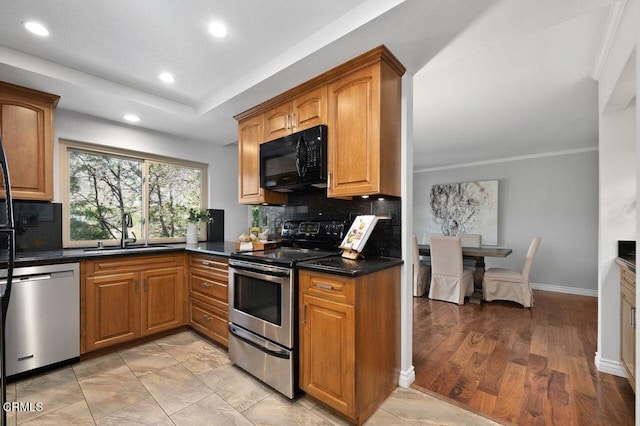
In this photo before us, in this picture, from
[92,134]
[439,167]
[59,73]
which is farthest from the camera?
[439,167]

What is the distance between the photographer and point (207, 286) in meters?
2.83

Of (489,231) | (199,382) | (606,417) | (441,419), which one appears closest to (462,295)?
(489,231)

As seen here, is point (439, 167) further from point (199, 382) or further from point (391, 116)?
point (199, 382)

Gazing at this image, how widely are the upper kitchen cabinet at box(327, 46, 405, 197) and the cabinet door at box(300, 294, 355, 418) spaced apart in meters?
0.82

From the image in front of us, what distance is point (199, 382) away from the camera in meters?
2.15

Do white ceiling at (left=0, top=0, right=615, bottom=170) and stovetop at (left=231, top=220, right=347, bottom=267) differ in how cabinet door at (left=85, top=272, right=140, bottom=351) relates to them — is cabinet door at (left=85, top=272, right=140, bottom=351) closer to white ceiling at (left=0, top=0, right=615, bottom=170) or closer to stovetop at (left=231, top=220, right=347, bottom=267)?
stovetop at (left=231, top=220, right=347, bottom=267)

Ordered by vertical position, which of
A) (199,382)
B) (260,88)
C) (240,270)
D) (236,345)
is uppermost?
(260,88)

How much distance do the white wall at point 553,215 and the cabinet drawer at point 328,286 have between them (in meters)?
4.99

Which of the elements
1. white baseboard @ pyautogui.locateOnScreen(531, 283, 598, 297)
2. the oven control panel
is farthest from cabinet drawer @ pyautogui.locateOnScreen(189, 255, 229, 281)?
white baseboard @ pyautogui.locateOnScreen(531, 283, 598, 297)

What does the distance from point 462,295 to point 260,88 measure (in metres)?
3.84

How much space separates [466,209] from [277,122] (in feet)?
15.3

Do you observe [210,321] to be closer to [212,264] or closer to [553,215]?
[212,264]

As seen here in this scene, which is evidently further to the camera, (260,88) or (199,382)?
(260,88)

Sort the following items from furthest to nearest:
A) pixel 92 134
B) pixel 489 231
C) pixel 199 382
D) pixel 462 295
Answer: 1. pixel 489 231
2. pixel 462 295
3. pixel 92 134
4. pixel 199 382
